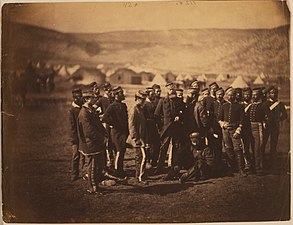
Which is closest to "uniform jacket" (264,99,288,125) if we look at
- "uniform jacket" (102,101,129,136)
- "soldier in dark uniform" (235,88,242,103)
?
"soldier in dark uniform" (235,88,242,103)

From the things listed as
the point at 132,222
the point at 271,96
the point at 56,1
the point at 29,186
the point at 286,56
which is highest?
the point at 56,1

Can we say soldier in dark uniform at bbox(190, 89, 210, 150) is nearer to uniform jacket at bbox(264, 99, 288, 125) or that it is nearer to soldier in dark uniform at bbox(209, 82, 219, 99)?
soldier in dark uniform at bbox(209, 82, 219, 99)

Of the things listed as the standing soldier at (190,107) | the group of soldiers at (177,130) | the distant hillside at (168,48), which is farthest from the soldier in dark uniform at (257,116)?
the standing soldier at (190,107)

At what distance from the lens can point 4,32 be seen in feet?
5.92

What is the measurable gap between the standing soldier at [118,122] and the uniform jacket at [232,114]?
392 mm

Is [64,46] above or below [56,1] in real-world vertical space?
below

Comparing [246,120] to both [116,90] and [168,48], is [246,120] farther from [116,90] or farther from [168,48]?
[116,90]

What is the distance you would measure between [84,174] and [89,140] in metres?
0.14

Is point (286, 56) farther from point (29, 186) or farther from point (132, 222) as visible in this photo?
point (29, 186)

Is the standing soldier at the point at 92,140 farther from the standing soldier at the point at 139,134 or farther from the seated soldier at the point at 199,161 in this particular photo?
the seated soldier at the point at 199,161

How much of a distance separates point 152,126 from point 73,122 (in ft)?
1.04

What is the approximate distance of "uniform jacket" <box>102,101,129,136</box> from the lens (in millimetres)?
1791

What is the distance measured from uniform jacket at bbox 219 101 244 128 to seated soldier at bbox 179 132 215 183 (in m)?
0.13

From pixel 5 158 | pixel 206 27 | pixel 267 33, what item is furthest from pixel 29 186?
pixel 267 33
